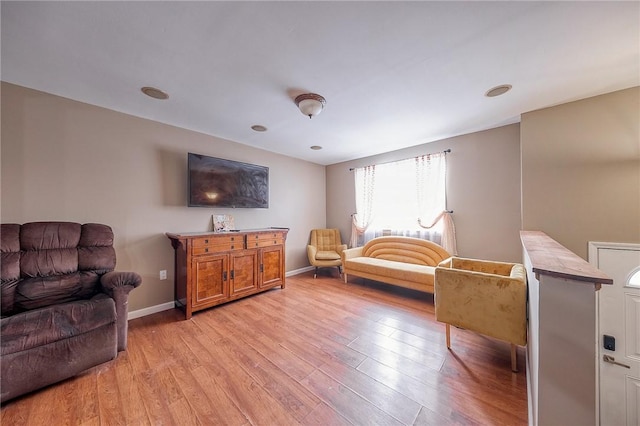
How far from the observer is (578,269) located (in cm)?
78

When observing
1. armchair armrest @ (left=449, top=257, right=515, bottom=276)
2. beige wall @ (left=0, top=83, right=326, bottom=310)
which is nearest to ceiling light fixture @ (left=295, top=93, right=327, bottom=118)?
beige wall @ (left=0, top=83, right=326, bottom=310)

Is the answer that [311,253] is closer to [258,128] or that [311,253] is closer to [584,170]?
[258,128]

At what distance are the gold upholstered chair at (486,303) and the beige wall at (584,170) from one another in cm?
88

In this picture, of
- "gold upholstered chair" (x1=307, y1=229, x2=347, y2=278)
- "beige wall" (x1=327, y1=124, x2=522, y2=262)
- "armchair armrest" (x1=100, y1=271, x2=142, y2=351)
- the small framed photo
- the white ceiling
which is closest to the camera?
the white ceiling

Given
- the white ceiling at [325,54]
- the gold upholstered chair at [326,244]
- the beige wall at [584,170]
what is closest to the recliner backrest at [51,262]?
the white ceiling at [325,54]

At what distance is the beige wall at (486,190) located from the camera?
9.45 feet

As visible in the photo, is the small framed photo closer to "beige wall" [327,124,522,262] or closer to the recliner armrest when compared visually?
the recliner armrest

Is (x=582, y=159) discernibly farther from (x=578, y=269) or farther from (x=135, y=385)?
(x=135, y=385)

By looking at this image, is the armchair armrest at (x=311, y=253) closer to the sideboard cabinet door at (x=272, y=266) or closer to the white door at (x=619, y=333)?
the sideboard cabinet door at (x=272, y=266)

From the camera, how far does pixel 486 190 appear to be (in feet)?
10.2

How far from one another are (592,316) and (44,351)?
2874 millimetres

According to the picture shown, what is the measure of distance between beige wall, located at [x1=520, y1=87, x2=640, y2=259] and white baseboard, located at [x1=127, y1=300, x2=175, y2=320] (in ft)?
14.6

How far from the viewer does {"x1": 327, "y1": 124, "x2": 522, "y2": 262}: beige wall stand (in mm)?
2881

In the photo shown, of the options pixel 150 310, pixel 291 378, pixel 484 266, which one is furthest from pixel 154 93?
pixel 484 266
